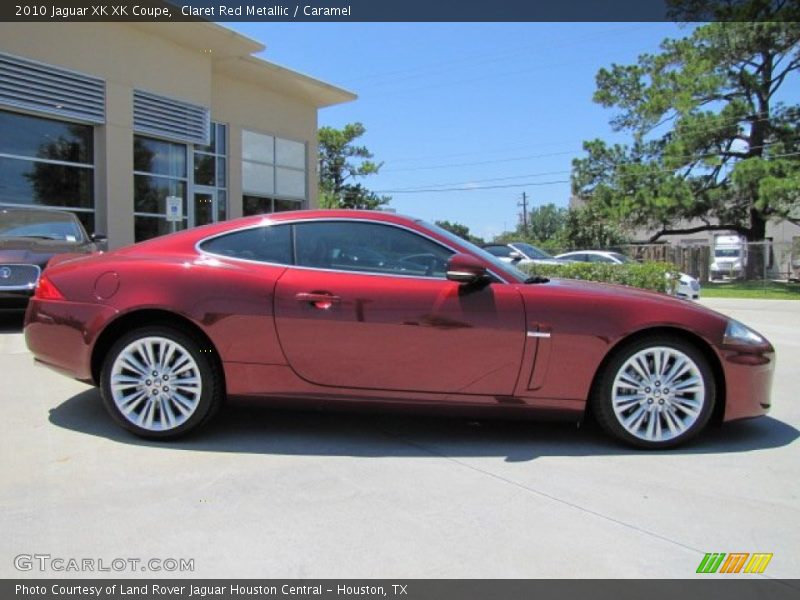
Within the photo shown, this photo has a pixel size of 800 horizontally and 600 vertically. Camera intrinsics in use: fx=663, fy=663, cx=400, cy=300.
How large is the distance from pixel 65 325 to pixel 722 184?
30222mm

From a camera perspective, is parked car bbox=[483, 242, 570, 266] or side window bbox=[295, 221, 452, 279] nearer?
side window bbox=[295, 221, 452, 279]

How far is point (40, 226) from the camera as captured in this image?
372 inches

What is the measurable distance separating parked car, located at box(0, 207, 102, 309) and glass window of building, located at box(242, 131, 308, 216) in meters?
10.6

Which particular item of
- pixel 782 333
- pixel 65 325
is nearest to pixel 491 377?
pixel 65 325

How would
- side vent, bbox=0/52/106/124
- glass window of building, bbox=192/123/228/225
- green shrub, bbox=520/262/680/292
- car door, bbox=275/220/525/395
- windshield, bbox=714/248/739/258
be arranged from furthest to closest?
windshield, bbox=714/248/739/258 < glass window of building, bbox=192/123/228/225 < side vent, bbox=0/52/106/124 < green shrub, bbox=520/262/680/292 < car door, bbox=275/220/525/395

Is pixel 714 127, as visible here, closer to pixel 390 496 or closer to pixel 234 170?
pixel 234 170

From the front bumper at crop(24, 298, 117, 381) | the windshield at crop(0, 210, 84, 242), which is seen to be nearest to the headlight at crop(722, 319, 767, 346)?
the front bumper at crop(24, 298, 117, 381)

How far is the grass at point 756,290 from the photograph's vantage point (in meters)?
21.8

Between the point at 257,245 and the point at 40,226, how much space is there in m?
6.71

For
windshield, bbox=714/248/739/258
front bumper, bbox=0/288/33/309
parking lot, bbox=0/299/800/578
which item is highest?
windshield, bbox=714/248/739/258

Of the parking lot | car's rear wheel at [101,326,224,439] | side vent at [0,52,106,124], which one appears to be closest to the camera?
the parking lot

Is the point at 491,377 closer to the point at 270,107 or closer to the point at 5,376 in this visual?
the point at 5,376

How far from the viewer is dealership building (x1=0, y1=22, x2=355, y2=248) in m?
13.5

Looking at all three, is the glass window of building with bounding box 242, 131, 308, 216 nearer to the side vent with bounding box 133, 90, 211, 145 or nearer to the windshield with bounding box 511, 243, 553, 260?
the side vent with bounding box 133, 90, 211, 145
